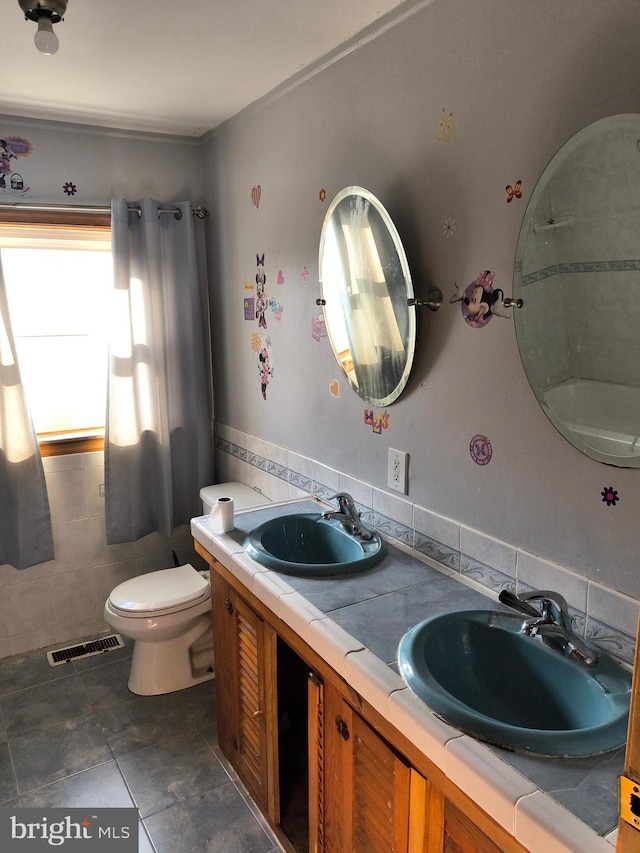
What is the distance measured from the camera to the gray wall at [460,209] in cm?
129

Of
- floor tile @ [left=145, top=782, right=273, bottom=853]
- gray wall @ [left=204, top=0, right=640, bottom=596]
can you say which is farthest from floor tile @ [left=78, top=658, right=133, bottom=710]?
gray wall @ [left=204, top=0, right=640, bottom=596]

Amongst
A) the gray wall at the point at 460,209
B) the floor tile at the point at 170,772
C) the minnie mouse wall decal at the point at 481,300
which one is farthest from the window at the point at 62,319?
the minnie mouse wall decal at the point at 481,300

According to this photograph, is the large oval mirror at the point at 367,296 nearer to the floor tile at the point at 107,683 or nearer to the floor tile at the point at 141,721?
the floor tile at the point at 141,721

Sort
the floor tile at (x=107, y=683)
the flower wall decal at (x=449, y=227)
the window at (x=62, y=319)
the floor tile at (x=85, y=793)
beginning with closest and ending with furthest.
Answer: the flower wall decal at (x=449, y=227)
the floor tile at (x=85, y=793)
the floor tile at (x=107, y=683)
the window at (x=62, y=319)

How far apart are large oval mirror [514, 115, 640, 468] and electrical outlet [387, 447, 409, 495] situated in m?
0.55

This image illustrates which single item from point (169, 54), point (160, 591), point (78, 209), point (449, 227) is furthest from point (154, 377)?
point (449, 227)

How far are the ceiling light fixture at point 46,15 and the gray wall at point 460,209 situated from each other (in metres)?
0.84

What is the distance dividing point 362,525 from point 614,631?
0.81 meters

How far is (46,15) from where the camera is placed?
147 cm

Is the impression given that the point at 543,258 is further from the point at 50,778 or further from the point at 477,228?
the point at 50,778

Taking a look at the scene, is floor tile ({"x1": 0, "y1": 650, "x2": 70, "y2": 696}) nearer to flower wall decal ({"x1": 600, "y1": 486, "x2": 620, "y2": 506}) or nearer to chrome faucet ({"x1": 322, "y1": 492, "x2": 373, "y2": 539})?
chrome faucet ({"x1": 322, "y1": 492, "x2": 373, "y2": 539})

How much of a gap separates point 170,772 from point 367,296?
170 cm

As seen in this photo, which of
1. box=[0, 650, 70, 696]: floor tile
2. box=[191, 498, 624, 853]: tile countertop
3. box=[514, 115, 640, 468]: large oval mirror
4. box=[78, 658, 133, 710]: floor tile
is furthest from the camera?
box=[0, 650, 70, 696]: floor tile

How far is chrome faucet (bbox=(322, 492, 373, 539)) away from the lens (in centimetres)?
191
